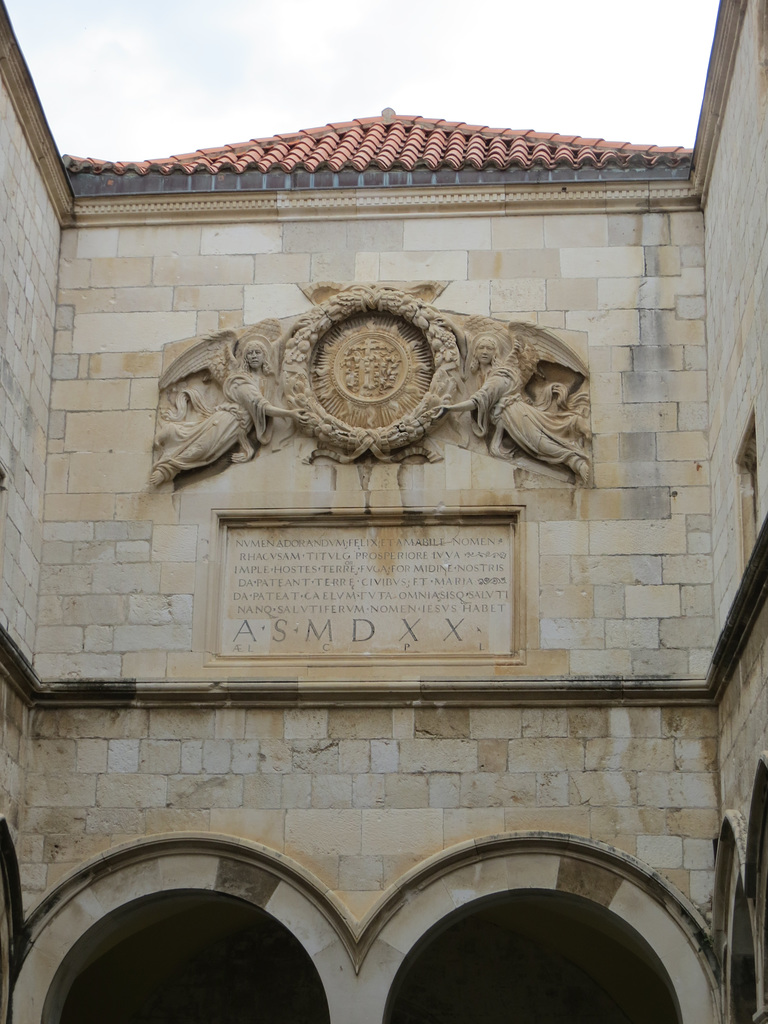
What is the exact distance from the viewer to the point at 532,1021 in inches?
565

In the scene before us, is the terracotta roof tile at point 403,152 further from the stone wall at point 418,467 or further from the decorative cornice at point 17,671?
the decorative cornice at point 17,671

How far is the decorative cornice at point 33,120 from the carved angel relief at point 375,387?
1.62m

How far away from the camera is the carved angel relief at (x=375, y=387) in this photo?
12781 mm

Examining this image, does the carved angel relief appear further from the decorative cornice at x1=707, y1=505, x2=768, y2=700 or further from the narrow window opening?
the decorative cornice at x1=707, y1=505, x2=768, y2=700

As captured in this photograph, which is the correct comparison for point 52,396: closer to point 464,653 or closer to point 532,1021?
point 464,653

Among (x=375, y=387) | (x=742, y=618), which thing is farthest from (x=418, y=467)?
(x=742, y=618)

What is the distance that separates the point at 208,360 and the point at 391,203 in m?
1.89

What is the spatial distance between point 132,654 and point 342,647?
1.48 meters

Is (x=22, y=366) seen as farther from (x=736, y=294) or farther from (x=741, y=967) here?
A: (x=741, y=967)

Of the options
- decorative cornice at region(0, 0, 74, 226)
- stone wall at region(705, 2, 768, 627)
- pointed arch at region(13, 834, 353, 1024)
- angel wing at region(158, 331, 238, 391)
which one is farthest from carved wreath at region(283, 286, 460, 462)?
pointed arch at region(13, 834, 353, 1024)

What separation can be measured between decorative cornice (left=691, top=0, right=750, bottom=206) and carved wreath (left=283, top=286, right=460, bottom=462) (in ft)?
7.31

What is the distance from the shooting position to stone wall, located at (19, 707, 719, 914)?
1175 cm

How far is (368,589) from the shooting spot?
40.9ft

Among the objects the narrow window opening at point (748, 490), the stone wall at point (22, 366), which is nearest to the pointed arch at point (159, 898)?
the stone wall at point (22, 366)
